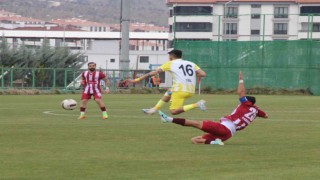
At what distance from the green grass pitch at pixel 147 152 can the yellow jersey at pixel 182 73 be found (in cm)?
106

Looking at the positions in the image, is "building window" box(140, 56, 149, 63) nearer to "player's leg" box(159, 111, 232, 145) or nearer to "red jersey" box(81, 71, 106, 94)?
"red jersey" box(81, 71, 106, 94)

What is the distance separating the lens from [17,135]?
18.7 metres

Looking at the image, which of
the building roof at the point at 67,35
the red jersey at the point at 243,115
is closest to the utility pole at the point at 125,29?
the red jersey at the point at 243,115

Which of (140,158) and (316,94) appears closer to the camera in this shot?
(140,158)

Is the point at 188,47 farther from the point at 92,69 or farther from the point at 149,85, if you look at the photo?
the point at 92,69

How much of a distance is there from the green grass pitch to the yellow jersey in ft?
3.48

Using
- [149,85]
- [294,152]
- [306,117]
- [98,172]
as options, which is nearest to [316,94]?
[149,85]

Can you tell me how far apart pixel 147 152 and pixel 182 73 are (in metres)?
5.56

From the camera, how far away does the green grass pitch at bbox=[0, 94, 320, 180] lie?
12086 millimetres

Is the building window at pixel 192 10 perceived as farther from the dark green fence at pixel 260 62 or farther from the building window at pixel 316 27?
the dark green fence at pixel 260 62

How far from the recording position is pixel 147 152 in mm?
14977

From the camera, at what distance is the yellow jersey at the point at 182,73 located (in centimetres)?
2017

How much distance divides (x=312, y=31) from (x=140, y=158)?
135 feet

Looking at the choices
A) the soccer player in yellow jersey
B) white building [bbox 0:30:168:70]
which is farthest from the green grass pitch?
white building [bbox 0:30:168:70]
